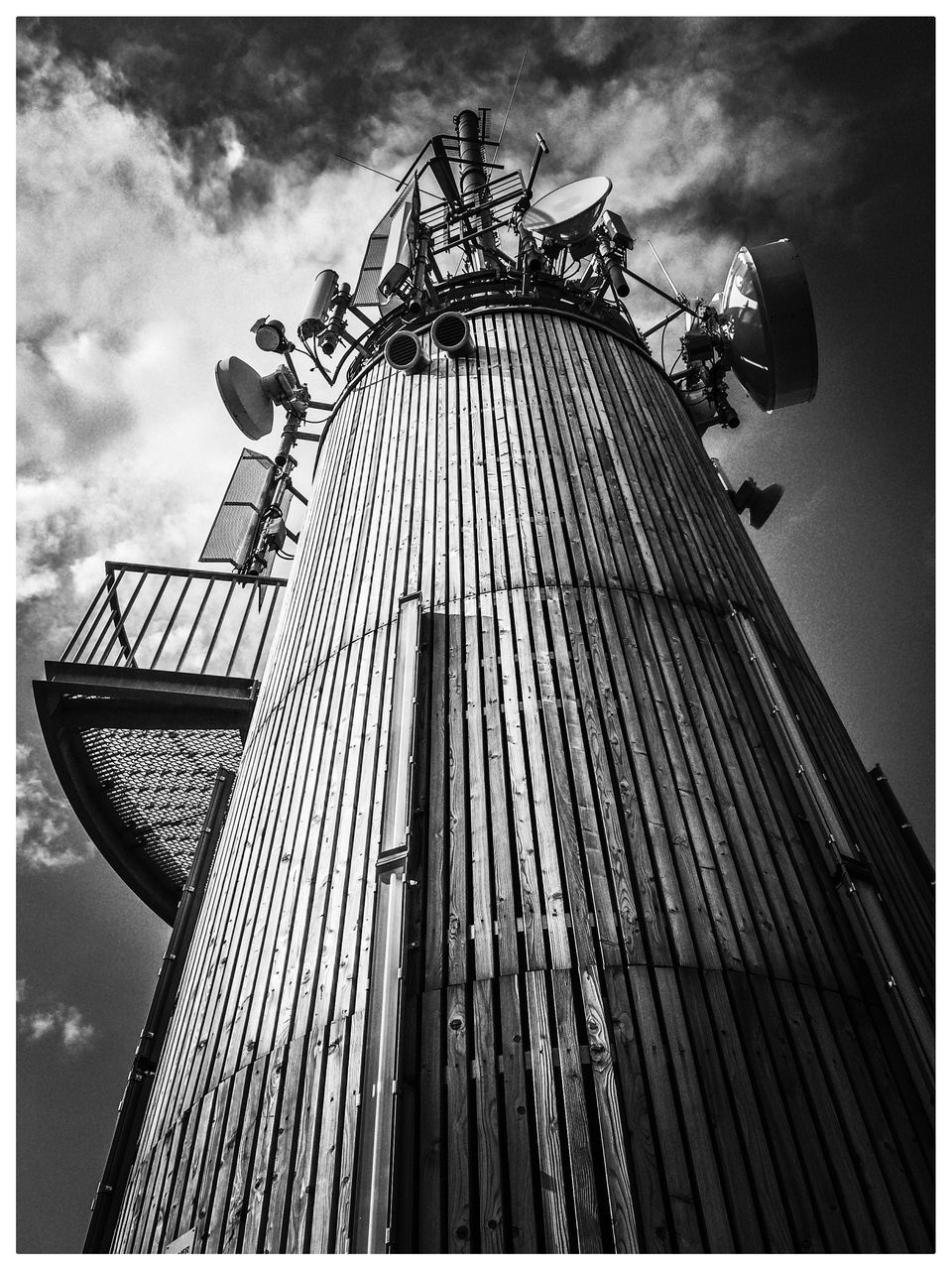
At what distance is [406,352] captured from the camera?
887 cm

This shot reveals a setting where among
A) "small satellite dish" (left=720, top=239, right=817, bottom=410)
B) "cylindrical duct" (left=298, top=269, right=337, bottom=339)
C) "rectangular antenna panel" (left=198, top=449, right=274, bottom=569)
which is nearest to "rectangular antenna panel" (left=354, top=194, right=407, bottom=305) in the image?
"cylindrical duct" (left=298, top=269, right=337, bottom=339)

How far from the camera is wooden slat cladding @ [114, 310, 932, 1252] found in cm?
382

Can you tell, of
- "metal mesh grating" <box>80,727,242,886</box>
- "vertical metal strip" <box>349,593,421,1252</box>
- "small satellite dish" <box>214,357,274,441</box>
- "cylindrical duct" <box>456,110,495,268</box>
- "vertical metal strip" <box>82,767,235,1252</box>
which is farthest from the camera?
"cylindrical duct" <box>456,110,495,268</box>

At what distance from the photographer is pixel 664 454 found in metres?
8.28

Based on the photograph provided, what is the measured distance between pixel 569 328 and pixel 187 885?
278 inches

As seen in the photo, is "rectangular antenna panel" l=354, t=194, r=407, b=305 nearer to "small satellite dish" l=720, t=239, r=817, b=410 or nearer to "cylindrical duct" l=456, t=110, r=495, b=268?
"cylindrical duct" l=456, t=110, r=495, b=268

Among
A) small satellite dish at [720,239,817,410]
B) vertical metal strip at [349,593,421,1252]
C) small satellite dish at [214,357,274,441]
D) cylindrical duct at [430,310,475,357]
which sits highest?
small satellite dish at [214,357,274,441]

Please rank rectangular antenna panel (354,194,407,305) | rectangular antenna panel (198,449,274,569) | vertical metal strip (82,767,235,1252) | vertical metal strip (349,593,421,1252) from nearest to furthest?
vertical metal strip (349,593,421,1252)
vertical metal strip (82,767,235,1252)
rectangular antenna panel (354,194,407,305)
rectangular antenna panel (198,449,274,569)

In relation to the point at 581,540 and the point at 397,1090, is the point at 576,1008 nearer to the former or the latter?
the point at 397,1090

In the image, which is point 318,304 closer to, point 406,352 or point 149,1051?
point 406,352

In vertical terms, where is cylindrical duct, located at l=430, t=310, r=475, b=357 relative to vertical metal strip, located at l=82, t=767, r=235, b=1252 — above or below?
above

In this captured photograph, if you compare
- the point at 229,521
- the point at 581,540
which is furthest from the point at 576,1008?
the point at 229,521

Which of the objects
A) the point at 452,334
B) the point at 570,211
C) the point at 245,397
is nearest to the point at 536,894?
the point at 452,334

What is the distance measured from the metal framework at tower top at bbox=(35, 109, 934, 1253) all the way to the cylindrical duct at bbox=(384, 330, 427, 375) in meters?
0.03
